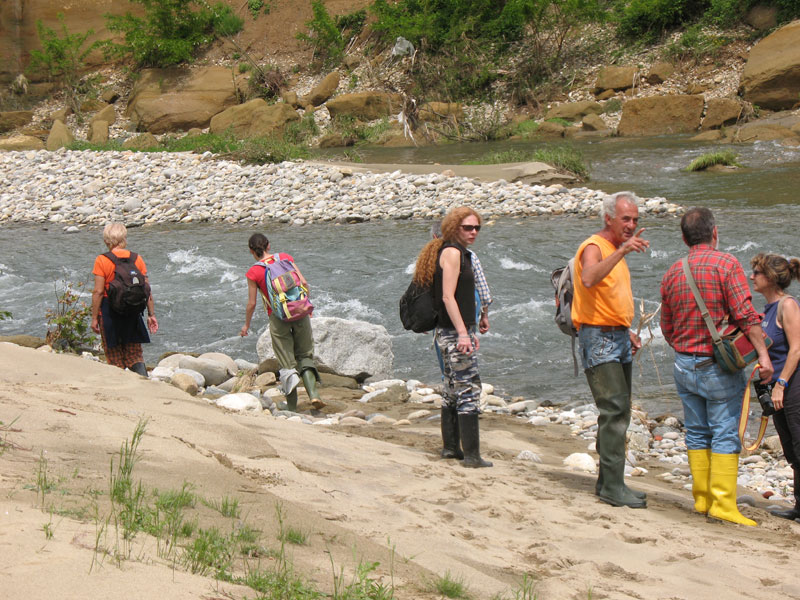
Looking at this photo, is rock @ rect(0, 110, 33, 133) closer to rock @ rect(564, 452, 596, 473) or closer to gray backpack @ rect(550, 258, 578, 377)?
rock @ rect(564, 452, 596, 473)

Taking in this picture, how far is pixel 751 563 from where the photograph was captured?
4102mm

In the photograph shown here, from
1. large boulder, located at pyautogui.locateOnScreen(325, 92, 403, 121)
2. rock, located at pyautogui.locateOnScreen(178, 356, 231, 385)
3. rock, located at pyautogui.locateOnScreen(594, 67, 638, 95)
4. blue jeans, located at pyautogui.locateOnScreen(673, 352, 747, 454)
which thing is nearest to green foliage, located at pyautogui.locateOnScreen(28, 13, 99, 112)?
large boulder, located at pyautogui.locateOnScreen(325, 92, 403, 121)

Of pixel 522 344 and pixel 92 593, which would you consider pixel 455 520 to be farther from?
pixel 522 344

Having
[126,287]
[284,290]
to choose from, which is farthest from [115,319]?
[284,290]

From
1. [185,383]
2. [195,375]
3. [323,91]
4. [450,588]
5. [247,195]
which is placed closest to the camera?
[450,588]

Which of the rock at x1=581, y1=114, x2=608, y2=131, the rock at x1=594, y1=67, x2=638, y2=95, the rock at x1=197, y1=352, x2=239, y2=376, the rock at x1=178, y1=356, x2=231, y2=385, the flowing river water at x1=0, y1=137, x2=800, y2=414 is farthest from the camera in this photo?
the rock at x1=594, y1=67, x2=638, y2=95

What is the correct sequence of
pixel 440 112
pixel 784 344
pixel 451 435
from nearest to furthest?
pixel 784 344
pixel 451 435
pixel 440 112

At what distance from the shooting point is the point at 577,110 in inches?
1186

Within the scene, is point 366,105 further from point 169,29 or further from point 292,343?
point 292,343

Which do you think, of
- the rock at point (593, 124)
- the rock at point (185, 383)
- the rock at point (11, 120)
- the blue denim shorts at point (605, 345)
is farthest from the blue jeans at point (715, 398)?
the rock at point (11, 120)

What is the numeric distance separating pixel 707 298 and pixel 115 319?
460cm

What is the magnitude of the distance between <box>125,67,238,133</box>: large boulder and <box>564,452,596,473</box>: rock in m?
31.0

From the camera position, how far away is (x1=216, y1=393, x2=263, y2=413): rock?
6.98 m

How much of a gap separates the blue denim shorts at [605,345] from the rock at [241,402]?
10.0 ft
